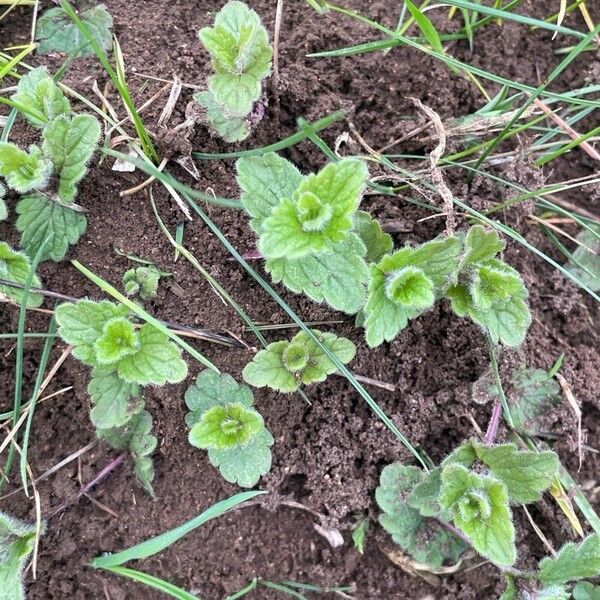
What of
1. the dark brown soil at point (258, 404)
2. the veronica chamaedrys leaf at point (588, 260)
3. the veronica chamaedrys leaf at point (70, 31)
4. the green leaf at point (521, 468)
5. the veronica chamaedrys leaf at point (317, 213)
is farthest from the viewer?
the veronica chamaedrys leaf at point (588, 260)

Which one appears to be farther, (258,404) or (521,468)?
(258,404)

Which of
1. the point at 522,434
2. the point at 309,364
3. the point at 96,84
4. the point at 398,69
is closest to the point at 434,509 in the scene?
the point at 522,434

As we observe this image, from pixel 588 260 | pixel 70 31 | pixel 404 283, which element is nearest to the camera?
pixel 404 283

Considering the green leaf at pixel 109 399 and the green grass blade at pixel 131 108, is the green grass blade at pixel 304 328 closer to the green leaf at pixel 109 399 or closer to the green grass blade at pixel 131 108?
the green grass blade at pixel 131 108

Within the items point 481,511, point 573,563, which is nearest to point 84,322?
point 481,511

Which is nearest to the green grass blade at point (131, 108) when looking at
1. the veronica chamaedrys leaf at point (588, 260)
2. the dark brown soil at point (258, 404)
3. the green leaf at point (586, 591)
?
the dark brown soil at point (258, 404)

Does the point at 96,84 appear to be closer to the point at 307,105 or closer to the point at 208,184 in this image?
the point at 208,184

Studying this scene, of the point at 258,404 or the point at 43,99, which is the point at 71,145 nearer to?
the point at 43,99
